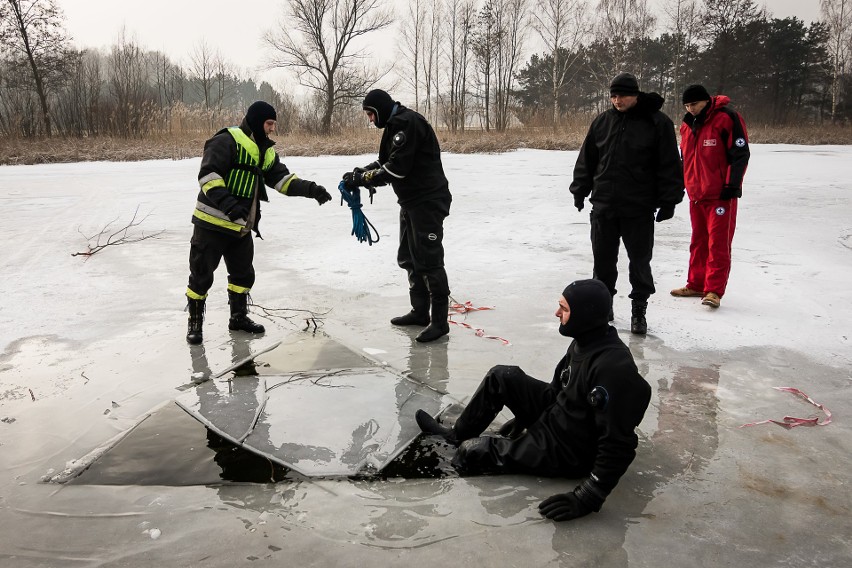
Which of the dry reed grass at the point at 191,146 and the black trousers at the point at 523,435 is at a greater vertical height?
the dry reed grass at the point at 191,146

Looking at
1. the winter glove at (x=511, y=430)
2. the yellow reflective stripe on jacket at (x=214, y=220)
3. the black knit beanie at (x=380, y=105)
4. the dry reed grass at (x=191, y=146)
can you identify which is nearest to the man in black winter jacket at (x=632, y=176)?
the black knit beanie at (x=380, y=105)

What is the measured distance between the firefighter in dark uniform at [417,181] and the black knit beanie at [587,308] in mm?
2066

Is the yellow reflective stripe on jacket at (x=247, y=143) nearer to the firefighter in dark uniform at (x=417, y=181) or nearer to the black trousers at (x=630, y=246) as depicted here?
the firefighter in dark uniform at (x=417, y=181)

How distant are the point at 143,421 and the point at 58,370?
114cm

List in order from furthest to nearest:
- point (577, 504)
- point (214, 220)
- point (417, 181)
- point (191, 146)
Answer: point (191, 146) < point (417, 181) < point (214, 220) < point (577, 504)

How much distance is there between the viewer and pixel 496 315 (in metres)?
5.15

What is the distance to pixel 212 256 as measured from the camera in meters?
4.55

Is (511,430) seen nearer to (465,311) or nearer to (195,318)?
(465,311)

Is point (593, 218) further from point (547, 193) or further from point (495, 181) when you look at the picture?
point (495, 181)

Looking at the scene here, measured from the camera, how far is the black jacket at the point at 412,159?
440 centimetres

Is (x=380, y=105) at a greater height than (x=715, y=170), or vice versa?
(x=380, y=105)

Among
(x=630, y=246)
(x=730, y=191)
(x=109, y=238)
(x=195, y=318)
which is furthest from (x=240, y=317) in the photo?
(x=730, y=191)

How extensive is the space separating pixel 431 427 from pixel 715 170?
358cm

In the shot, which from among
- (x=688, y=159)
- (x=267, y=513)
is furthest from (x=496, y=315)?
(x=267, y=513)
